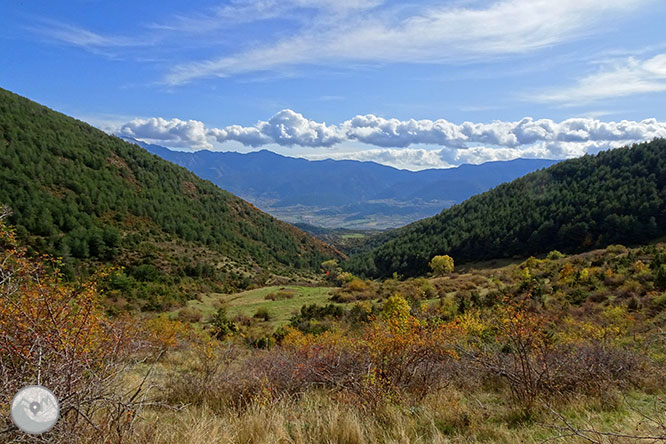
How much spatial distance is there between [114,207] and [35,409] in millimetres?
64922

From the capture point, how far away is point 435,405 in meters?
4.59

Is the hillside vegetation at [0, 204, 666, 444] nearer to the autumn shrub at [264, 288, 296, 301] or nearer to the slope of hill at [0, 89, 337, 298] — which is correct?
the autumn shrub at [264, 288, 296, 301]

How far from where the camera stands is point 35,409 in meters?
2.65

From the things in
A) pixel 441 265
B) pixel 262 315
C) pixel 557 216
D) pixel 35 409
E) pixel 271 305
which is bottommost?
pixel 441 265

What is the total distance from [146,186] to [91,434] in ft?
262

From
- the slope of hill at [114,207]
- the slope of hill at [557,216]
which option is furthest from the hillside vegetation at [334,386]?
the slope of hill at [557,216]

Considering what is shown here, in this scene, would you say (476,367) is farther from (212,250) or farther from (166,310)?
(212,250)

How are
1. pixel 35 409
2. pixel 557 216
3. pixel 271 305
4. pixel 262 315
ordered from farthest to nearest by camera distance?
pixel 557 216
pixel 271 305
pixel 262 315
pixel 35 409

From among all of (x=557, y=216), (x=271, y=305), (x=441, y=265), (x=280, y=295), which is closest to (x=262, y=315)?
(x=271, y=305)

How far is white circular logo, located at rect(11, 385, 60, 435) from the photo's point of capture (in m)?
2.53

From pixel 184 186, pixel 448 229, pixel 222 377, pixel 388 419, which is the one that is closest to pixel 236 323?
pixel 222 377

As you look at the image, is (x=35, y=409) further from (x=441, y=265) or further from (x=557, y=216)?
→ (x=557, y=216)

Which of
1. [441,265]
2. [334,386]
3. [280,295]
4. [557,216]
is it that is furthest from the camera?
[557,216]

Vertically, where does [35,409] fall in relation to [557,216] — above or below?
above
